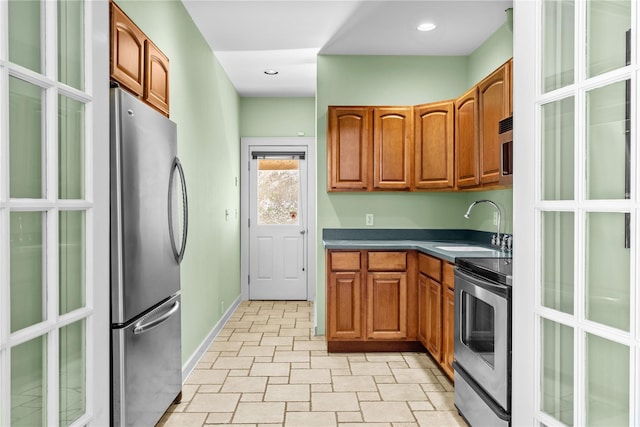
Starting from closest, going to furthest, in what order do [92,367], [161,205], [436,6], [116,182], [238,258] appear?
[92,367]
[116,182]
[161,205]
[436,6]
[238,258]

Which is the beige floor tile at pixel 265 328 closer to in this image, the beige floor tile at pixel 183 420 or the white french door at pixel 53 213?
the beige floor tile at pixel 183 420

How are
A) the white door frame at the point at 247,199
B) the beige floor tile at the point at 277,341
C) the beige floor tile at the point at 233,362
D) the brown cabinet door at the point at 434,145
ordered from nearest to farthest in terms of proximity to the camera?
the beige floor tile at the point at 233,362, the brown cabinet door at the point at 434,145, the beige floor tile at the point at 277,341, the white door frame at the point at 247,199

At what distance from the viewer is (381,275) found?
12.2 ft

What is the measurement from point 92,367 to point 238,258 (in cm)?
450

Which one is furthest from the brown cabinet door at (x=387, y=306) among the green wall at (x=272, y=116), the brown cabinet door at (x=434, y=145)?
the green wall at (x=272, y=116)

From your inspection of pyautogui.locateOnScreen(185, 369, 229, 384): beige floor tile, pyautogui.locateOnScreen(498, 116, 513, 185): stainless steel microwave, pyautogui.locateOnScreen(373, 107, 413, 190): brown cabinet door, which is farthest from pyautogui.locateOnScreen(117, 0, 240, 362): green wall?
pyautogui.locateOnScreen(498, 116, 513, 185): stainless steel microwave

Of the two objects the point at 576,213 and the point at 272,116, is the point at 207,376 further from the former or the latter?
the point at 272,116

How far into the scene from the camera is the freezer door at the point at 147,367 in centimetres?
192

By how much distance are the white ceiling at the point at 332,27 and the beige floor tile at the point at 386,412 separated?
2.84 metres

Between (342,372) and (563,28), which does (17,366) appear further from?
(342,372)

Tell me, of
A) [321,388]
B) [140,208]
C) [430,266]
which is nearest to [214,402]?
[321,388]

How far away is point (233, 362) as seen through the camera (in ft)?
11.7

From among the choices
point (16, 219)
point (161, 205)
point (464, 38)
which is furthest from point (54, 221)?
point (464, 38)

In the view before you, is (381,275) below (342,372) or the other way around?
the other way around
